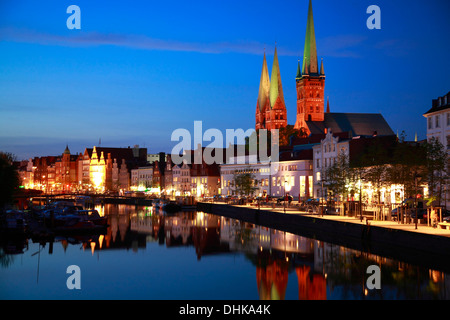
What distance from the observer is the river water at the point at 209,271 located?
1404 inches

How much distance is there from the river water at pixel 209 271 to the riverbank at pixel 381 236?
0.86m

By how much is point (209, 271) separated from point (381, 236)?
1205cm

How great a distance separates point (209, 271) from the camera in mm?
43906

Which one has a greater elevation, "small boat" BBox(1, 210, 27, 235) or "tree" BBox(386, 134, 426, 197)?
"tree" BBox(386, 134, 426, 197)

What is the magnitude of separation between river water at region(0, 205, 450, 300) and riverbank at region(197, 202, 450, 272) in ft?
2.81

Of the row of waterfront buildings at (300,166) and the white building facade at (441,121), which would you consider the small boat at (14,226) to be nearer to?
the row of waterfront buildings at (300,166)

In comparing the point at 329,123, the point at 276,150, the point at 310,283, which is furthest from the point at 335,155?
the point at 329,123

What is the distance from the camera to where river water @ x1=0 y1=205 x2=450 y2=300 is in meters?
35.7

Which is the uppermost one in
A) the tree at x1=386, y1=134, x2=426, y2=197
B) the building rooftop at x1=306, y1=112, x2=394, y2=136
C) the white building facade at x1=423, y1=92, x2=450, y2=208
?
the building rooftop at x1=306, y1=112, x2=394, y2=136

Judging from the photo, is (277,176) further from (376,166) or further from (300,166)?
(376,166)
